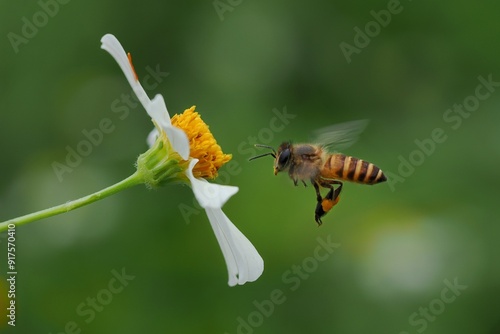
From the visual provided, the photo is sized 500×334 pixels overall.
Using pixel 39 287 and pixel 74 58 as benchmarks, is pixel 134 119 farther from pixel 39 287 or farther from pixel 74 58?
pixel 39 287

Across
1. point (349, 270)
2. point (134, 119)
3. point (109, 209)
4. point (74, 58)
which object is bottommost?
point (349, 270)

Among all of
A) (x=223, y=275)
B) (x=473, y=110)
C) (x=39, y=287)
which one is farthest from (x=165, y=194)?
(x=473, y=110)

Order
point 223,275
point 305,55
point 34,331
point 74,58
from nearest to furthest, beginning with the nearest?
point 34,331 → point 223,275 → point 74,58 → point 305,55
